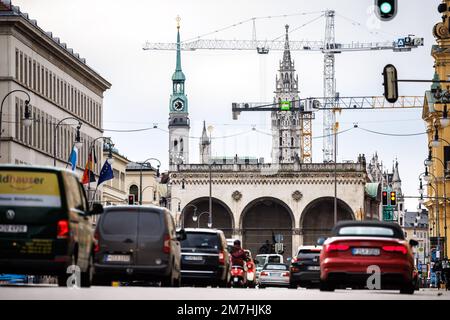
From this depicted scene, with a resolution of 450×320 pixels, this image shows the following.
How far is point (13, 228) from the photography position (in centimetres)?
2355

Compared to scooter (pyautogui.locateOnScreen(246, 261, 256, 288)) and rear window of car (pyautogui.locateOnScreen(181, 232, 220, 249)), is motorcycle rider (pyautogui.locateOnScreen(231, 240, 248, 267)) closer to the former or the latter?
scooter (pyautogui.locateOnScreen(246, 261, 256, 288))

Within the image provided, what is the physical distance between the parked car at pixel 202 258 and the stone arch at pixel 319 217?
97.7m

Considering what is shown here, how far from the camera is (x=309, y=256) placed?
150ft

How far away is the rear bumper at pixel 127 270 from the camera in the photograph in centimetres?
3000

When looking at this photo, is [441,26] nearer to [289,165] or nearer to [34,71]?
[34,71]

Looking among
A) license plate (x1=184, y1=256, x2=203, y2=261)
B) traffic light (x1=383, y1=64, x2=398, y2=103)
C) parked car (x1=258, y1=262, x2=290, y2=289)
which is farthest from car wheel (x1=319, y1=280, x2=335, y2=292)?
parked car (x1=258, y1=262, x2=290, y2=289)

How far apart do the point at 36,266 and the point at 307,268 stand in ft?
74.2

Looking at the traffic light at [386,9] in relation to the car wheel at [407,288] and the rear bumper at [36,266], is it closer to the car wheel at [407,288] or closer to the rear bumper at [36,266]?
the car wheel at [407,288]

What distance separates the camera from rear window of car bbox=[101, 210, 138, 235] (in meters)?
29.9

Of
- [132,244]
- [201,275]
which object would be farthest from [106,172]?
[132,244]

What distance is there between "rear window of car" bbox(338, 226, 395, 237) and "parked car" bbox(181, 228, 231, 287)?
581cm

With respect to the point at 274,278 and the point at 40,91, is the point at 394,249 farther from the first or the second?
the point at 40,91
